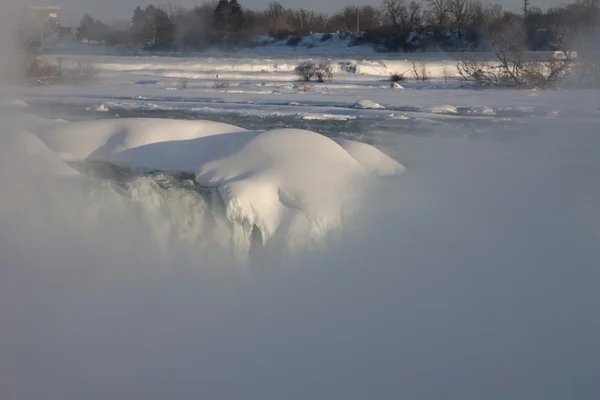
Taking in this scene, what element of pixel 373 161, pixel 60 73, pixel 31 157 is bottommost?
pixel 373 161

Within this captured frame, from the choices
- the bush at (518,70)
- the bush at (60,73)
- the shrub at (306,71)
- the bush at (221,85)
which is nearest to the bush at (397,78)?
the bush at (518,70)

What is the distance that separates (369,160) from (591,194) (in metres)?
1.97

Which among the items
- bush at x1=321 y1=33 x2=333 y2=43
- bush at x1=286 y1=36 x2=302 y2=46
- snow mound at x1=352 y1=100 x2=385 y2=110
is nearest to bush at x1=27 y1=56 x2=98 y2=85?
snow mound at x1=352 y1=100 x2=385 y2=110

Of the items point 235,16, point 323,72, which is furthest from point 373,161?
point 235,16

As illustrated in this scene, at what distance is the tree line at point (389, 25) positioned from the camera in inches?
817

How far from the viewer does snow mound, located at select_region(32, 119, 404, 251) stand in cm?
530

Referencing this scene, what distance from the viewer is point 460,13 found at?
3225 centimetres

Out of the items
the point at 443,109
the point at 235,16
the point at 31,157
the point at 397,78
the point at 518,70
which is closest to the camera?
the point at 31,157

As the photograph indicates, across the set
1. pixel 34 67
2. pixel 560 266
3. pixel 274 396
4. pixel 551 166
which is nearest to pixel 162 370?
pixel 274 396

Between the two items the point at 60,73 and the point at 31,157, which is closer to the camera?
the point at 31,157

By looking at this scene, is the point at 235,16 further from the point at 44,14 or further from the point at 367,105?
the point at 44,14

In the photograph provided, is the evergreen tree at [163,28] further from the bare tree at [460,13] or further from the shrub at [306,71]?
the bare tree at [460,13]

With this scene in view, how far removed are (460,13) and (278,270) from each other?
29.3 metres

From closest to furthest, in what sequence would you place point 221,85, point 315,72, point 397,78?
point 221,85, point 397,78, point 315,72
